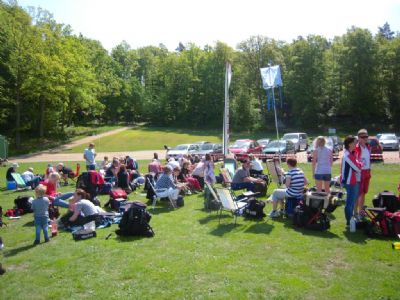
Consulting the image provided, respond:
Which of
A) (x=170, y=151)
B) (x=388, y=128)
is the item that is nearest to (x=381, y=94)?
(x=388, y=128)

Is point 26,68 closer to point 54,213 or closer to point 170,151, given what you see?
point 170,151

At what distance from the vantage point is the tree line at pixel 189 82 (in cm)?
4012

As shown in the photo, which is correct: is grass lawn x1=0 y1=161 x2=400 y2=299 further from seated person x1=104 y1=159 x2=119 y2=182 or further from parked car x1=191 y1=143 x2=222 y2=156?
parked car x1=191 y1=143 x2=222 y2=156

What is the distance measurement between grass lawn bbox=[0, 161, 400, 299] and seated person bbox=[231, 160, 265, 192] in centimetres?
287

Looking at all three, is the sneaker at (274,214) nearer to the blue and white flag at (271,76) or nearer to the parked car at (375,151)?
the blue and white flag at (271,76)

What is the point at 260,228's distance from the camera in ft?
27.9

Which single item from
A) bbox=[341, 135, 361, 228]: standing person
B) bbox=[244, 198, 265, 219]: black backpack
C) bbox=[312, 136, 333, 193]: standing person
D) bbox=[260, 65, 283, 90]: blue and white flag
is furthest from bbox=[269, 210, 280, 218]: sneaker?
bbox=[260, 65, 283, 90]: blue and white flag

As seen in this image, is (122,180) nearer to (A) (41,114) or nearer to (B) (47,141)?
(B) (47,141)

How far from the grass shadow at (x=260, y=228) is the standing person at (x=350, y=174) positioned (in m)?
1.67

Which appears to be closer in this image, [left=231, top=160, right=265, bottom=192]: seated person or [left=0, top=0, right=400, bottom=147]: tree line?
[left=231, top=160, right=265, bottom=192]: seated person

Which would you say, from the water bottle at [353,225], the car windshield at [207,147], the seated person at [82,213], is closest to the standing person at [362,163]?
the water bottle at [353,225]

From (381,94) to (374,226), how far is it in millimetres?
50195

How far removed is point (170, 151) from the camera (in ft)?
93.7

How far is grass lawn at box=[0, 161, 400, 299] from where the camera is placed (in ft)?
17.7
